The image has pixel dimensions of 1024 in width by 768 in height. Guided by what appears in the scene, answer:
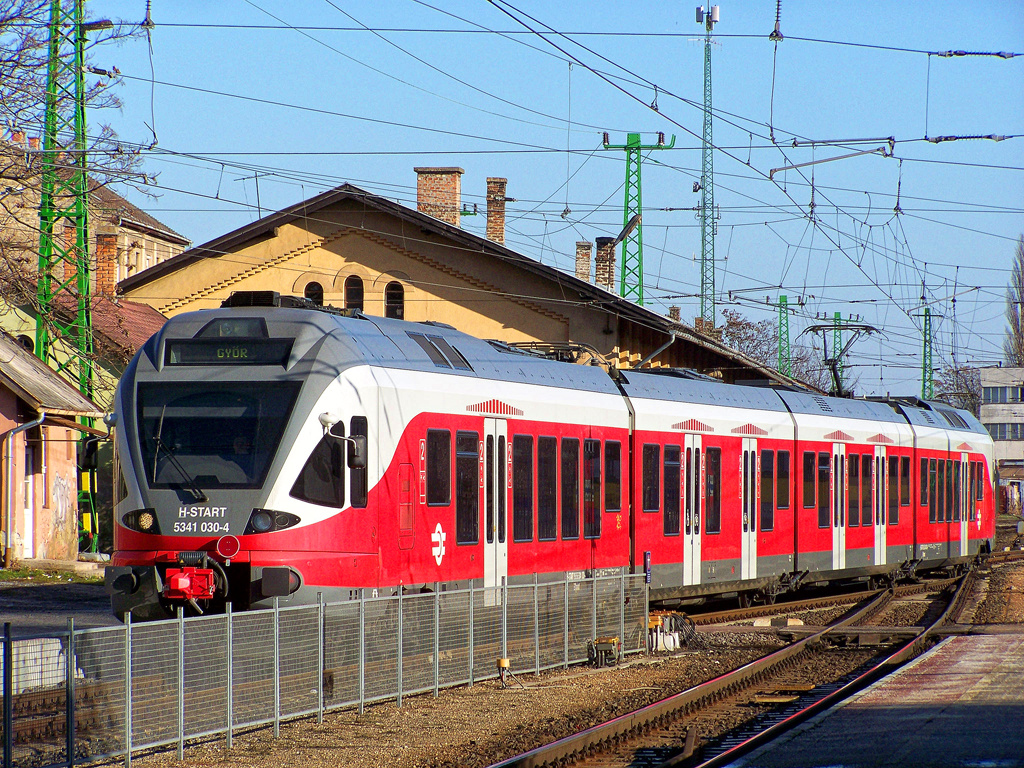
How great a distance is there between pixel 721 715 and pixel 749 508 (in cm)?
947

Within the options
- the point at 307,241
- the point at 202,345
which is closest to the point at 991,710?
the point at 202,345

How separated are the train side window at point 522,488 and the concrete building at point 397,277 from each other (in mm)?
18599

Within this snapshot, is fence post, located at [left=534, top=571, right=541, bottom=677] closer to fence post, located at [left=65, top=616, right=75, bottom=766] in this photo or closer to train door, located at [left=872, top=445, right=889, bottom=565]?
fence post, located at [left=65, top=616, right=75, bottom=766]

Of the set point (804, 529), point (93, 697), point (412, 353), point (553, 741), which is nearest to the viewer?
point (93, 697)

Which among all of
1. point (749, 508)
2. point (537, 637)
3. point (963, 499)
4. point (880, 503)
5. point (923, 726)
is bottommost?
point (923, 726)

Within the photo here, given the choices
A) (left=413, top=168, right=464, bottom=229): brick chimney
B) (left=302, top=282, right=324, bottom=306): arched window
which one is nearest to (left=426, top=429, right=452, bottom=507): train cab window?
(left=302, top=282, right=324, bottom=306): arched window

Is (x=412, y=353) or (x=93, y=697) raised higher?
(x=412, y=353)

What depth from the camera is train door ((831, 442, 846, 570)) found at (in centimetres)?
2464

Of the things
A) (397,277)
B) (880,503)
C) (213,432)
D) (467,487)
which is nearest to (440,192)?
(397,277)

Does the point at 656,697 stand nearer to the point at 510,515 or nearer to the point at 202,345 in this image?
the point at 510,515

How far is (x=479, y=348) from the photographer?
15812mm

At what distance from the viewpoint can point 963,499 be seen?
31.1 m

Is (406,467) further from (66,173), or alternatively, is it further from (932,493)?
(932,493)

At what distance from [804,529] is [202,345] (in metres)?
13.5
